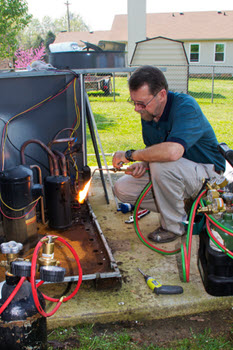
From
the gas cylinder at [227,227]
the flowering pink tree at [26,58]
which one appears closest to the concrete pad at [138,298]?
the gas cylinder at [227,227]

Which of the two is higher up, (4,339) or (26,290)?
(26,290)

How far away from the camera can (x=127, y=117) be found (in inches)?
424

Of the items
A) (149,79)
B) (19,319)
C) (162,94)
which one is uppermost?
(149,79)

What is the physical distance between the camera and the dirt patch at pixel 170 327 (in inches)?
Answer: 83.5

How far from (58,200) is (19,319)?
5.63 feet

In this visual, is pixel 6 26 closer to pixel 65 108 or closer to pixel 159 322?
pixel 65 108

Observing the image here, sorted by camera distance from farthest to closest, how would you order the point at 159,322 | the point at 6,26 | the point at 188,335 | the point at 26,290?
the point at 6,26
the point at 159,322
the point at 188,335
the point at 26,290

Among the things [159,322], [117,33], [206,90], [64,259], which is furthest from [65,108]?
[117,33]

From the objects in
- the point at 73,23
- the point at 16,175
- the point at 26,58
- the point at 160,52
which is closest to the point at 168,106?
the point at 16,175

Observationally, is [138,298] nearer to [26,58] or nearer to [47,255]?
[47,255]

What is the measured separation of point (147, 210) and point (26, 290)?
225 cm

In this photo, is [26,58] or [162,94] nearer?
[162,94]

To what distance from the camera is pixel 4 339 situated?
1.61 m

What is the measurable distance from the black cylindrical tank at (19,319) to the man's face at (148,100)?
1747 mm
